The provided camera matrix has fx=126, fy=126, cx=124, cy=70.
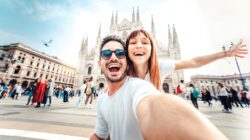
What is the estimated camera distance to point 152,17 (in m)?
29.6

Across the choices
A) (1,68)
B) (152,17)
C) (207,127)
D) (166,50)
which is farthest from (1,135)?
(1,68)

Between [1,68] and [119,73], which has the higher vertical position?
[1,68]

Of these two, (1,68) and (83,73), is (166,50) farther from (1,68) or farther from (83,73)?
(1,68)

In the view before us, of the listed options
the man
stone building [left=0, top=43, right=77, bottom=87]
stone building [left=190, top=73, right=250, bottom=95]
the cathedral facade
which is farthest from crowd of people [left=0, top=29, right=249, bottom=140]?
stone building [left=190, top=73, right=250, bottom=95]

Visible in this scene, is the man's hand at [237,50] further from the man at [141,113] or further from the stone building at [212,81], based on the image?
the stone building at [212,81]

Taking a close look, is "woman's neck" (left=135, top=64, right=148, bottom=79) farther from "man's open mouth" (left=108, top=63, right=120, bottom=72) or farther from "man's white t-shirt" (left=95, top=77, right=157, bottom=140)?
"man's white t-shirt" (left=95, top=77, right=157, bottom=140)

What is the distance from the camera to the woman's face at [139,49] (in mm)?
1120

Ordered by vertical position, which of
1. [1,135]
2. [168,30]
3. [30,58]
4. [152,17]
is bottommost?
[1,135]

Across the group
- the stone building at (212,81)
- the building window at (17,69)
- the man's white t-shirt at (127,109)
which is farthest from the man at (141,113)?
the stone building at (212,81)

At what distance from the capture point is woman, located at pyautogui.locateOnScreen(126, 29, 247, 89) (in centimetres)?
114

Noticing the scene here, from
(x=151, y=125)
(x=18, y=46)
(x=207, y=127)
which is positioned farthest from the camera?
(x=18, y=46)

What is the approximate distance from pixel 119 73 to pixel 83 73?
93.3 ft

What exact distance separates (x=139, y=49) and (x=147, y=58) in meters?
0.13

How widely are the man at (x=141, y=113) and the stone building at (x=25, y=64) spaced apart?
92.7 ft
